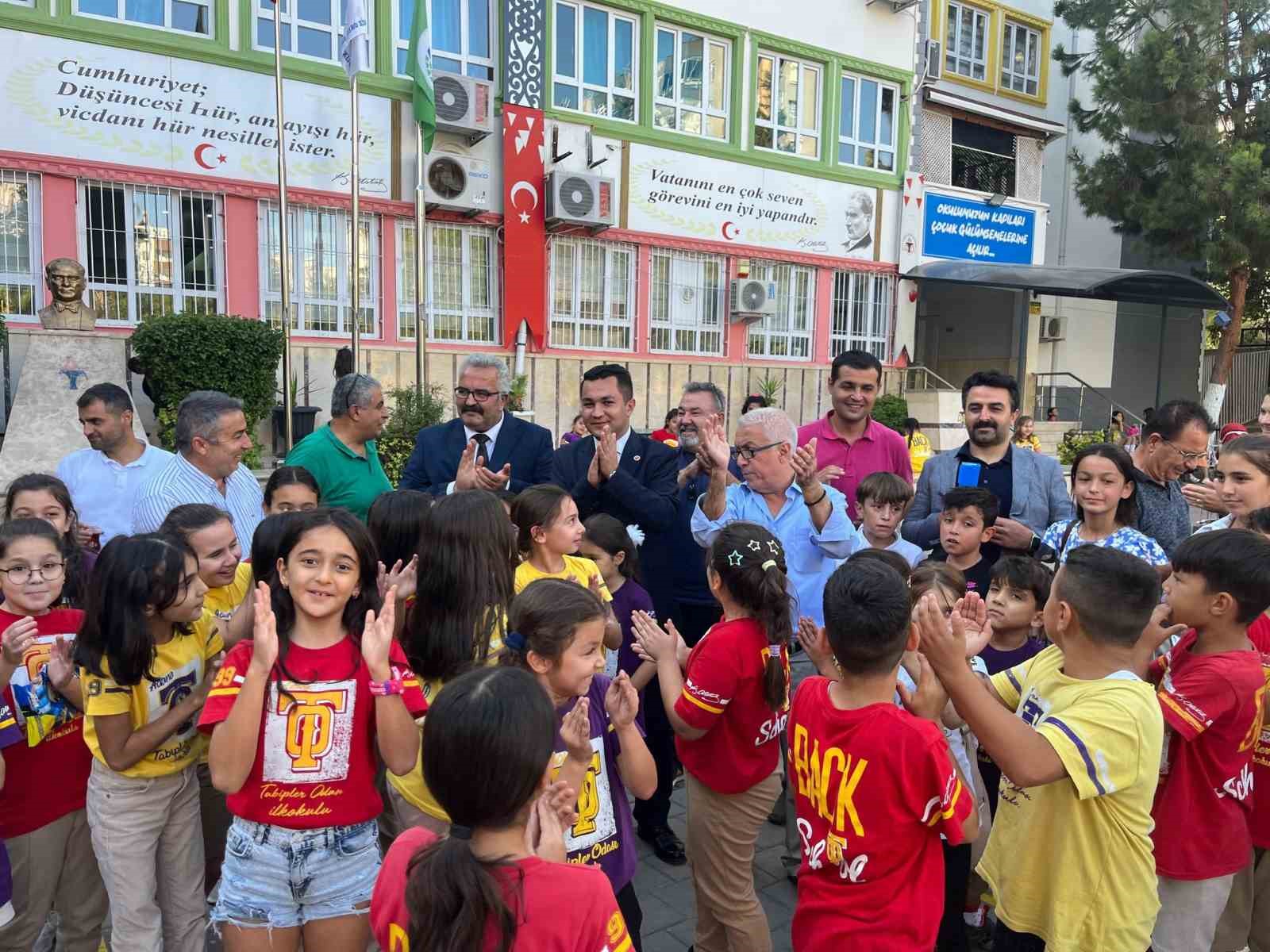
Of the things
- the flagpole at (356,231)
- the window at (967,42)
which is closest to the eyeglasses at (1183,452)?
the flagpole at (356,231)

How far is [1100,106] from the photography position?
759 inches

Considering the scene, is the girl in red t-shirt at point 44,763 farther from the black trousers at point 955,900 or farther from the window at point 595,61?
the window at point 595,61

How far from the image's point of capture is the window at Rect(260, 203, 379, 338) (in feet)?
36.9

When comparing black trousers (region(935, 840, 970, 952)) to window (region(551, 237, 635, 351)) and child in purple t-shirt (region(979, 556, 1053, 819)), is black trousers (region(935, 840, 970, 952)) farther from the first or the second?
window (region(551, 237, 635, 351))

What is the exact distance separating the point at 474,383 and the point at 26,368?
6.75 metres

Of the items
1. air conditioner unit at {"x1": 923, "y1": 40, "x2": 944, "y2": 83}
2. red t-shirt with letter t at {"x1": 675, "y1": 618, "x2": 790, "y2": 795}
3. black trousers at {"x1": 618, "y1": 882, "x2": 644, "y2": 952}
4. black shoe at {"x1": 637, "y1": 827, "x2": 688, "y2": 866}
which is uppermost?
air conditioner unit at {"x1": 923, "y1": 40, "x2": 944, "y2": 83}

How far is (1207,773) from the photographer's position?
234 cm

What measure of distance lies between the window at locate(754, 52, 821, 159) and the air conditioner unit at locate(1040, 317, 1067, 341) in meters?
7.73

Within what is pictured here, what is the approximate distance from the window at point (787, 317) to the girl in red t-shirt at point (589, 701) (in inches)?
553

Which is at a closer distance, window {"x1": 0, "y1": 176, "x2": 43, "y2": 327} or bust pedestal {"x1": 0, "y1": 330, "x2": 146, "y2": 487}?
bust pedestal {"x1": 0, "y1": 330, "x2": 146, "y2": 487}

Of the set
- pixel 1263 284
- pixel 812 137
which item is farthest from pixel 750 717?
pixel 1263 284

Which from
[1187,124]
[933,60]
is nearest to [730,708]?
[933,60]

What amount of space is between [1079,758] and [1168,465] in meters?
2.48

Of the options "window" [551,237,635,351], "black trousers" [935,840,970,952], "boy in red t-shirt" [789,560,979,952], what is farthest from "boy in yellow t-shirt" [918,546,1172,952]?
"window" [551,237,635,351]
